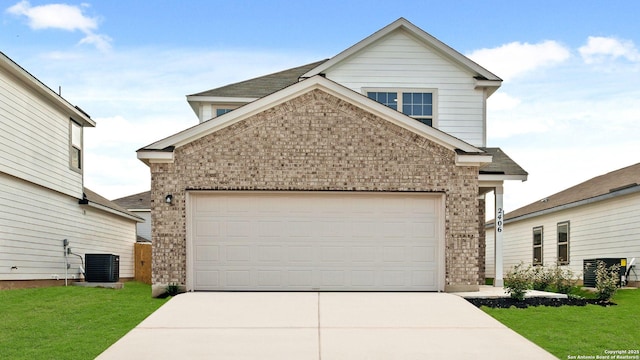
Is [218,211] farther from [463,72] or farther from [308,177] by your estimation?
[463,72]

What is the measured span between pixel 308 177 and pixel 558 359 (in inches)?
295

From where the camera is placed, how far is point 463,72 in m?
20.3

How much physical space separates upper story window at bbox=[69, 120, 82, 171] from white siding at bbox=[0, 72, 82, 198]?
0.31 meters

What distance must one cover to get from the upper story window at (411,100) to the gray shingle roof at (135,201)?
2055 cm

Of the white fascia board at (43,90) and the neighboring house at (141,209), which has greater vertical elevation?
the white fascia board at (43,90)

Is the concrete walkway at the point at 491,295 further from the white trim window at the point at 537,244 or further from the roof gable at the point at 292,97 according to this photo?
the white trim window at the point at 537,244

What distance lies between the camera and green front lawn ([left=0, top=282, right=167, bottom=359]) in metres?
10.4

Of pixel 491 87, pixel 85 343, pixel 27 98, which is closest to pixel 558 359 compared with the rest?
pixel 85 343

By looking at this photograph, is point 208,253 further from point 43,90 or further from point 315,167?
point 43,90

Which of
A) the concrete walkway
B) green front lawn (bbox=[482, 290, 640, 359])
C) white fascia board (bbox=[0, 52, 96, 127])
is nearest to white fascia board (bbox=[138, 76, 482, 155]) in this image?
the concrete walkway

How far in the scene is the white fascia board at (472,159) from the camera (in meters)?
16.0

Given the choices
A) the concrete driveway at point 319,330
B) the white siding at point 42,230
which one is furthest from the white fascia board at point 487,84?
the white siding at point 42,230

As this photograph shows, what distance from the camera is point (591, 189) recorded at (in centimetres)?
2442

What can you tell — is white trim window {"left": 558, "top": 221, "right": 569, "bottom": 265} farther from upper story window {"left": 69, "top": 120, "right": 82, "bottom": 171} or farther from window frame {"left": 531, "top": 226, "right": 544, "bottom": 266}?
upper story window {"left": 69, "top": 120, "right": 82, "bottom": 171}
